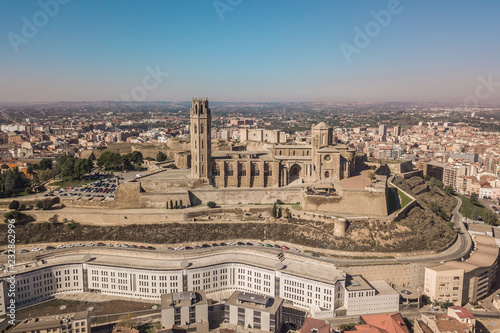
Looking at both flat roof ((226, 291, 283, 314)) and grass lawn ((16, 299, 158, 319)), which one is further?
grass lawn ((16, 299, 158, 319))

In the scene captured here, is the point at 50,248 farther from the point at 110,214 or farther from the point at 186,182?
the point at 186,182

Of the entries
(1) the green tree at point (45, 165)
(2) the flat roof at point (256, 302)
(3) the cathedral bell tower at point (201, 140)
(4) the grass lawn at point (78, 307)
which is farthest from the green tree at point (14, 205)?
(2) the flat roof at point (256, 302)

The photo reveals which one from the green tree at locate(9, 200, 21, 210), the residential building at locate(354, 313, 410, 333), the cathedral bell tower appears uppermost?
the cathedral bell tower

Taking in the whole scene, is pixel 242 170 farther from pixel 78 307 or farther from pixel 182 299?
pixel 78 307

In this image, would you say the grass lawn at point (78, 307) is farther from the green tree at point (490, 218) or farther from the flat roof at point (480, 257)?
the green tree at point (490, 218)

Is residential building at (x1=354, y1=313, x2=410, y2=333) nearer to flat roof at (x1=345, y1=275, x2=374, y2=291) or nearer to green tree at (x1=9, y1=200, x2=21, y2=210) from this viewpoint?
flat roof at (x1=345, y1=275, x2=374, y2=291)

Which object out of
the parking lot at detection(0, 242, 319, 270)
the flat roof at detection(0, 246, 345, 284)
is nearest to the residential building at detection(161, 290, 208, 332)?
the flat roof at detection(0, 246, 345, 284)
